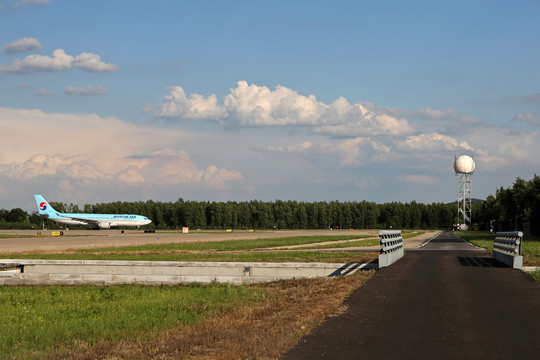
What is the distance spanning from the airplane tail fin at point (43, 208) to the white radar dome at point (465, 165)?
110 metres

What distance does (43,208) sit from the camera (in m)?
141

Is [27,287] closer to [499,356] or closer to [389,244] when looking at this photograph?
[389,244]

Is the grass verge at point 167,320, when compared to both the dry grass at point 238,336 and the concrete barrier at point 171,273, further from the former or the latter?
the concrete barrier at point 171,273

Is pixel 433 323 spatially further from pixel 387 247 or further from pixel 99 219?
pixel 99 219

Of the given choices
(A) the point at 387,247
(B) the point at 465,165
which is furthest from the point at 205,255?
(B) the point at 465,165

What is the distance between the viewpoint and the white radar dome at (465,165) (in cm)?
16925

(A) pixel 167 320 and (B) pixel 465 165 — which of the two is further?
(B) pixel 465 165

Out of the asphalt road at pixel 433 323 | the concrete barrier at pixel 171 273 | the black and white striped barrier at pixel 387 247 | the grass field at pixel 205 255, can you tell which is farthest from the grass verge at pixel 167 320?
the grass field at pixel 205 255

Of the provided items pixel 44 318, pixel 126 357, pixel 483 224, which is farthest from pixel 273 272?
pixel 483 224

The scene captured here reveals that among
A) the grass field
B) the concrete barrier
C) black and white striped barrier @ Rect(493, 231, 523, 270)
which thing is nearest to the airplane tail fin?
the grass field

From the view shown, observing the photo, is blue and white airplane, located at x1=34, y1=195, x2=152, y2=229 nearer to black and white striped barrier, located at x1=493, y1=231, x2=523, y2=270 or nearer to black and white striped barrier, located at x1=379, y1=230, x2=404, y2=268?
black and white striped barrier, located at x1=379, y1=230, x2=404, y2=268

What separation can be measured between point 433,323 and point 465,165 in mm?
165989

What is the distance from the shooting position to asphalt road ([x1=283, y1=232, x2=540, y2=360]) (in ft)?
31.3

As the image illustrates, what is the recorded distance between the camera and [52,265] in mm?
28125
